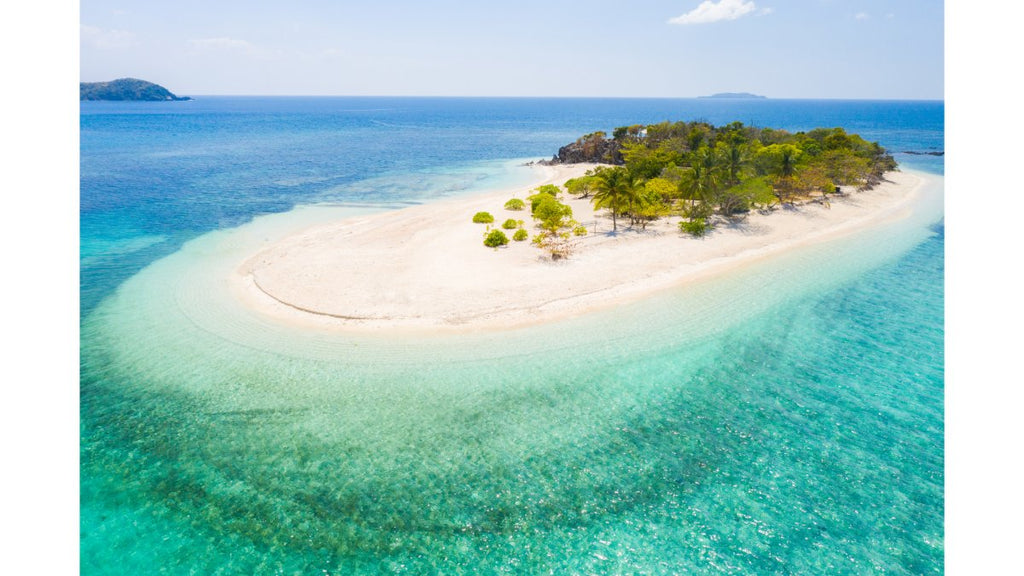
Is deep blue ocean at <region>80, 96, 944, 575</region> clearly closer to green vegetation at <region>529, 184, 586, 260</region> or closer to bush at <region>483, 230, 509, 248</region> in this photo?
green vegetation at <region>529, 184, 586, 260</region>

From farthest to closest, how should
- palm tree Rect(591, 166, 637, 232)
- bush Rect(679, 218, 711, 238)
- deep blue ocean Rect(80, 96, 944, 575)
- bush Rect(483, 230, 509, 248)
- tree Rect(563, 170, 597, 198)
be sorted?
tree Rect(563, 170, 597, 198), bush Rect(679, 218, 711, 238), palm tree Rect(591, 166, 637, 232), bush Rect(483, 230, 509, 248), deep blue ocean Rect(80, 96, 944, 575)

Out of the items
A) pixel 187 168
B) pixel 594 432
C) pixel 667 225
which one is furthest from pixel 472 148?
pixel 594 432

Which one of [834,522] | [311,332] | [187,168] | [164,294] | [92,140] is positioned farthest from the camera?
[92,140]

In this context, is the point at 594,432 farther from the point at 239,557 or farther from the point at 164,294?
the point at 164,294

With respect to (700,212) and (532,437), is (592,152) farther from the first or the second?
(532,437)

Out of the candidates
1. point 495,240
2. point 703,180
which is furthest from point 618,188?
point 495,240

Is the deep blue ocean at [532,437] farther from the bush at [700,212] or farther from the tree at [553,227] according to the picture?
the bush at [700,212]

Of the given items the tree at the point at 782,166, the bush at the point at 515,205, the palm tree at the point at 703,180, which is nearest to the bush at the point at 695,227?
the palm tree at the point at 703,180

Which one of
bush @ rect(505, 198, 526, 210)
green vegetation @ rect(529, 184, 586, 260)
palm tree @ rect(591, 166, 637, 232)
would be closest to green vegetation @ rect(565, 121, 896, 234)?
→ palm tree @ rect(591, 166, 637, 232)
